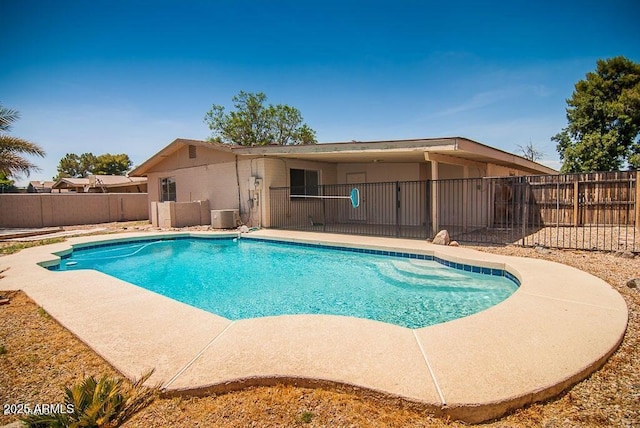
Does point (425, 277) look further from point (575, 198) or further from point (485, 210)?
point (575, 198)

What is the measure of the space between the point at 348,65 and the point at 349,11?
5.17 metres

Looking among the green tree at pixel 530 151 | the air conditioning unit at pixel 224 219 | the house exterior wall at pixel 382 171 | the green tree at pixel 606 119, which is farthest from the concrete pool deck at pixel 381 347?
the green tree at pixel 530 151

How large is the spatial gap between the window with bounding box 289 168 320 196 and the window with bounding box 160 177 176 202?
642 cm

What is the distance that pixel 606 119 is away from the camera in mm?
17531

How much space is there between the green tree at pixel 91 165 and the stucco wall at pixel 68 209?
33116mm

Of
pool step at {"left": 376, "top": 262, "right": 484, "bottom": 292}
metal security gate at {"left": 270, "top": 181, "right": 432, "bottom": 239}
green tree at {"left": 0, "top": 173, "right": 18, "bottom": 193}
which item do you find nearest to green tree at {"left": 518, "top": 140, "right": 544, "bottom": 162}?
metal security gate at {"left": 270, "top": 181, "right": 432, "bottom": 239}

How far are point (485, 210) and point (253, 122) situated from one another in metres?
25.7

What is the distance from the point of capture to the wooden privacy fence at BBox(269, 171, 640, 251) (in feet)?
30.7

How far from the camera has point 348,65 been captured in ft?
49.4

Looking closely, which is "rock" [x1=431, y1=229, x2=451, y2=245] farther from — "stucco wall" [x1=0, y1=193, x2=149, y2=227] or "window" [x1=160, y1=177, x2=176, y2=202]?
"stucco wall" [x1=0, y1=193, x2=149, y2=227]

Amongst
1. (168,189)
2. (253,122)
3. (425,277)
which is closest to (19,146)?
(168,189)

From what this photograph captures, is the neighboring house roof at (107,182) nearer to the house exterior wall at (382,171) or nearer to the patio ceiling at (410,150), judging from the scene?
the patio ceiling at (410,150)

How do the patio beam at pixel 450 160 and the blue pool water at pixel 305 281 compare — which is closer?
the blue pool water at pixel 305 281

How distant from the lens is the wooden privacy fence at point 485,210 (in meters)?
9.34
